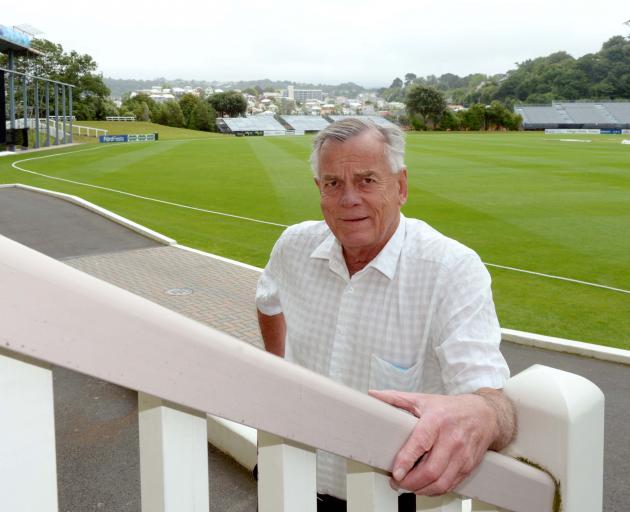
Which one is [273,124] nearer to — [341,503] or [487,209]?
[487,209]

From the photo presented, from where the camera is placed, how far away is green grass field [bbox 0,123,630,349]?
906 centimetres

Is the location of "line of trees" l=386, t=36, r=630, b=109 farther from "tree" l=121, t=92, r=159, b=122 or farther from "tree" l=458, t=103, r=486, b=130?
"tree" l=121, t=92, r=159, b=122

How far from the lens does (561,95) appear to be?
444 feet

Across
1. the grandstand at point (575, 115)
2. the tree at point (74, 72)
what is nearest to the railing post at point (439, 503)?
the tree at point (74, 72)

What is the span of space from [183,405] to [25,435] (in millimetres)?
200

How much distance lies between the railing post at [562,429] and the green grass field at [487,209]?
6.54 meters

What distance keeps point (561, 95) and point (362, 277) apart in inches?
5758

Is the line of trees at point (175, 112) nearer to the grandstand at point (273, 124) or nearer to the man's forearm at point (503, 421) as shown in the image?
the grandstand at point (273, 124)

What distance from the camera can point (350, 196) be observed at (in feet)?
7.39

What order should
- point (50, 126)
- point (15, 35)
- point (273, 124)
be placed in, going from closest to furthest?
point (15, 35) < point (50, 126) < point (273, 124)

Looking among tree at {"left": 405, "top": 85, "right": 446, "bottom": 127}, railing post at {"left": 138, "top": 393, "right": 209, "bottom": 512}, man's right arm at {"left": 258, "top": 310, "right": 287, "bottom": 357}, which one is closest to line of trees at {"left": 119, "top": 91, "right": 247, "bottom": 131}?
tree at {"left": 405, "top": 85, "right": 446, "bottom": 127}

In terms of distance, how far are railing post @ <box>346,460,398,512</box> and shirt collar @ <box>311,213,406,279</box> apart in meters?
0.98

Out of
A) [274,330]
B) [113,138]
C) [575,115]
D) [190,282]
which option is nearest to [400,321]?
[274,330]

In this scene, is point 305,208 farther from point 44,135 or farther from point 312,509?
point 44,135
